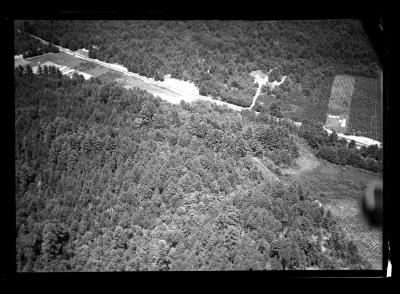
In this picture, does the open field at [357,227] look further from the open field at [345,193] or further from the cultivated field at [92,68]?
the cultivated field at [92,68]

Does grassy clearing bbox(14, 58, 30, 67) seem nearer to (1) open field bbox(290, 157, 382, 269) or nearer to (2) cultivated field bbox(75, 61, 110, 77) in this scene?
(2) cultivated field bbox(75, 61, 110, 77)

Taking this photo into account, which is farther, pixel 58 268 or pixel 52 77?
pixel 52 77

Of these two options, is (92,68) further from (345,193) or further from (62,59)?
(345,193)

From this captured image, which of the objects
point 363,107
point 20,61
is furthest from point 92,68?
point 363,107

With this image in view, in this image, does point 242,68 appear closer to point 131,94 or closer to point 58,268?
point 131,94

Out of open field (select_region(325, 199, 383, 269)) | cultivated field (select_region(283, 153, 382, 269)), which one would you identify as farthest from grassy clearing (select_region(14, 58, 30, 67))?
open field (select_region(325, 199, 383, 269))
